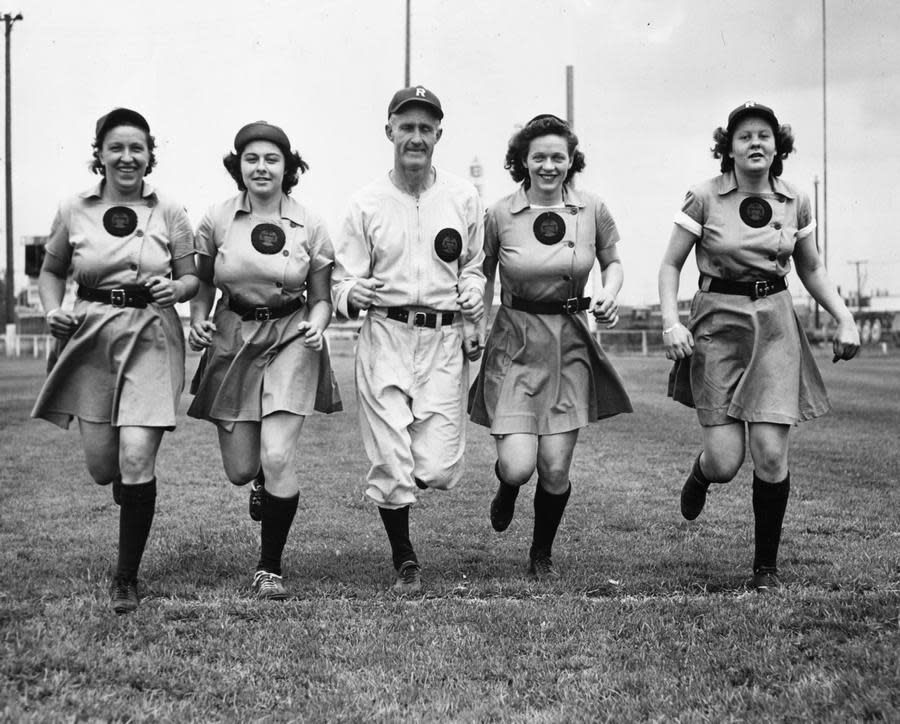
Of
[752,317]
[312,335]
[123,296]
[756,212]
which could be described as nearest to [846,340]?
[752,317]

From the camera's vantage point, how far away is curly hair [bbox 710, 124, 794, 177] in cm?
536

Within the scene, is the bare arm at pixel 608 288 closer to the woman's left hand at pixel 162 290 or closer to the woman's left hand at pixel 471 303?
the woman's left hand at pixel 471 303

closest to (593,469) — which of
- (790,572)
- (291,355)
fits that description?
(790,572)

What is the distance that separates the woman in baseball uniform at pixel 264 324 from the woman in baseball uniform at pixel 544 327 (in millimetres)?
924

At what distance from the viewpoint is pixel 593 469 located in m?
9.97

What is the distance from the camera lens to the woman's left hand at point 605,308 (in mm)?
5223

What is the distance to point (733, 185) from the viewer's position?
17.5 ft

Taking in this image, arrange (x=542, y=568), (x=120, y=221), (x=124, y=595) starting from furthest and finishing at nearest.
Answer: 1. (x=542, y=568)
2. (x=120, y=221)
3. (x=124, y=595)

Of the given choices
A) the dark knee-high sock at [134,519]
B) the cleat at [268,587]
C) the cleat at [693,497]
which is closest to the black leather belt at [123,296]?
the dark knee-high sock at [134,519]

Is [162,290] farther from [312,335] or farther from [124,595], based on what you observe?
[124,595]

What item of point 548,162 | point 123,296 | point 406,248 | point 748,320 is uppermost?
point 548,162

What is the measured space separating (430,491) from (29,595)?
420 cm

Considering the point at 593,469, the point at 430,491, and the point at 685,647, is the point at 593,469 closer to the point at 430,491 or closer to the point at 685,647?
the point at 430,491

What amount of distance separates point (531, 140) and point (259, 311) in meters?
1.65
